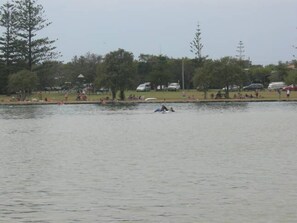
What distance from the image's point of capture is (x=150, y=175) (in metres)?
23.9

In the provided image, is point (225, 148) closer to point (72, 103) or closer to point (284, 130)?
point (284, 130)

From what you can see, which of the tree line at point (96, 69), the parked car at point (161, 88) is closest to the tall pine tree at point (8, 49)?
the tree line at point (96, 69)

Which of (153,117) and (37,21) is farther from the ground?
(37,21)

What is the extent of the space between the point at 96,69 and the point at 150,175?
77934 mm

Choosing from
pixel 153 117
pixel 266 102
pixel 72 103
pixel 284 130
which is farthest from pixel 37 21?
pixel 284 130

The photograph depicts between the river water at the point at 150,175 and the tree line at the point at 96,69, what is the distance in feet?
140

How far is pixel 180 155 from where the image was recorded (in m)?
30.2

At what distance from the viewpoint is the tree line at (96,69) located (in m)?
89.7

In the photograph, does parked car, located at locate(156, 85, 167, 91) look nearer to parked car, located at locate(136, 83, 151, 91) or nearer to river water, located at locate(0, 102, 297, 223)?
parked car, located at locate(136, 83, 151, 91)

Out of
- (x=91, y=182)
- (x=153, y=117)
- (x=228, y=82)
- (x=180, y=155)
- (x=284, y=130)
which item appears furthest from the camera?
(x=228, y=82)

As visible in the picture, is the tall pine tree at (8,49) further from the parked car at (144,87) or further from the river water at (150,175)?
the river water at (150,175)

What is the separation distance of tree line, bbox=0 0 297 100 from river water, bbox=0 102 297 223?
4282cm

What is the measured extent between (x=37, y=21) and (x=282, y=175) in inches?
3514

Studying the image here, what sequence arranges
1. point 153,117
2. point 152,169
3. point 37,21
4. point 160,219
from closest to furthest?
point 160,219, point 152,169, point 153,117, point 37,21
